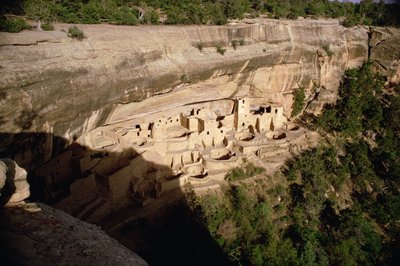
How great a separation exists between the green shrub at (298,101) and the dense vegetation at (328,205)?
4.47ft

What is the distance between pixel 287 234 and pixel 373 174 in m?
6.38

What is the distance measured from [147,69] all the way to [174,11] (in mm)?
5950

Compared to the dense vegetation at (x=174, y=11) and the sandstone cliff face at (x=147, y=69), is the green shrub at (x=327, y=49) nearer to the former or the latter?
the sandstone cliff face at (x=147, y=69)

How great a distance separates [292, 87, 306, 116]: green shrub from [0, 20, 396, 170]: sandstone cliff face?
1.08 feet

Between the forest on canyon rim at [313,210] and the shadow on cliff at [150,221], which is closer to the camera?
the shadow on cliff at [150,221]

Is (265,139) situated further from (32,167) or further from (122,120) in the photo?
(32,167)

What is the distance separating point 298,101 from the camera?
718 inches

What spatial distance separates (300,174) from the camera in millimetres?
15156

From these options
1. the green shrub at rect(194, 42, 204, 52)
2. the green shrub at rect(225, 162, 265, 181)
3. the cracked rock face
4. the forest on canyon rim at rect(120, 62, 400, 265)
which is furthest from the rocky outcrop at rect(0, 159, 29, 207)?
the green shrub at rect(225, 162, 265, 181)

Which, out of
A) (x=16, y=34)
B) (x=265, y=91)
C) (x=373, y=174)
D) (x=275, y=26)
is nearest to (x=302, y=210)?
(x=373, y=174)

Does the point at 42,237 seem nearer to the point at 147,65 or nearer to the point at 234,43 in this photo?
the point at 147,65

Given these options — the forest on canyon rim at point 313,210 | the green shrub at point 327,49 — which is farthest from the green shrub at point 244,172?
the green shrub at point 327,49

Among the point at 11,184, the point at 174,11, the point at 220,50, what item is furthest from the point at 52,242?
the point at 174,11

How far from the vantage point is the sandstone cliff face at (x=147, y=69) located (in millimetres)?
7758
